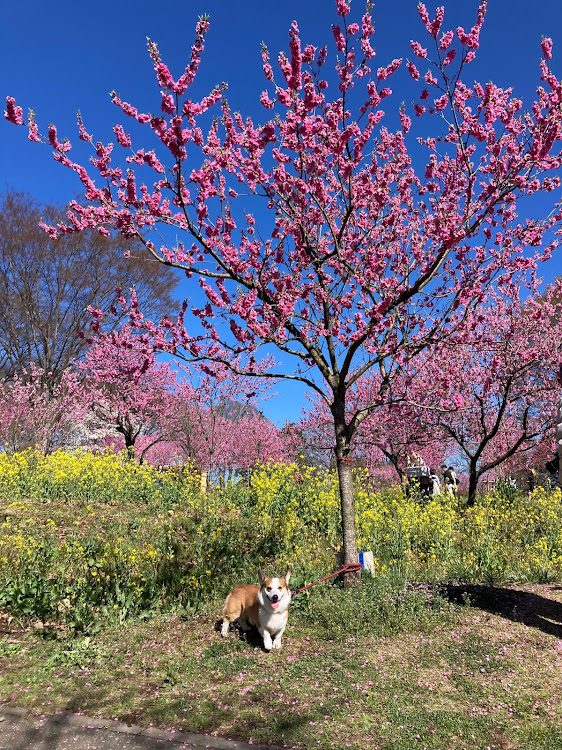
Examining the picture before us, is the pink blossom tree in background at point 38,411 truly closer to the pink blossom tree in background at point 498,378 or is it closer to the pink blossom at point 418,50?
the pink blossom tree in background at point 498,378

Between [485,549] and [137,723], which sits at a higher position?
[485,549]

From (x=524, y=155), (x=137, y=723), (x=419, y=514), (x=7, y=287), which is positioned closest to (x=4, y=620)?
(x=137, y=723)

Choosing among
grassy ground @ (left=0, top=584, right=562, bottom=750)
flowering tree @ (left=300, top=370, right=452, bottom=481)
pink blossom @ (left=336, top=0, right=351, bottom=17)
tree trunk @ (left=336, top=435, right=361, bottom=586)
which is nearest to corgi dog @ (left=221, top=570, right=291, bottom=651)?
grassy ground @ (left=0, top=584, right=562, bottom=750)

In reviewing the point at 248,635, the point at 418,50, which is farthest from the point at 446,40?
the point at 248,635

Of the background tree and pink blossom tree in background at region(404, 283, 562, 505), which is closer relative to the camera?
pink blossom tree in background at region(404, 283, 562, 505)

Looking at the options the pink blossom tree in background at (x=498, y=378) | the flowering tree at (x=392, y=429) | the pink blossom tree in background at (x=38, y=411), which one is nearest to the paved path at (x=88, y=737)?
the flowering tree at (x=392, y=429)

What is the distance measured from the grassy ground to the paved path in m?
0.12

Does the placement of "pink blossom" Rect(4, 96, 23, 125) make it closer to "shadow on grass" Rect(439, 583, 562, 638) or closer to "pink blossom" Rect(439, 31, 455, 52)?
"pink blossom" Rect(439, 31, 455, 52)

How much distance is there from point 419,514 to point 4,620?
7.42 m

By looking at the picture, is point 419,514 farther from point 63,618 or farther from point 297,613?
point 63,618

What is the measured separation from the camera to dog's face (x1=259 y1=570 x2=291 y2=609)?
484cm

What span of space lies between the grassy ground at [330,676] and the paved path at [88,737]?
0.12m

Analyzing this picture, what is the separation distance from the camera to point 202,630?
18.2 ft

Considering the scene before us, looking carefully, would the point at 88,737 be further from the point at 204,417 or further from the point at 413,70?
the point at 204,417
